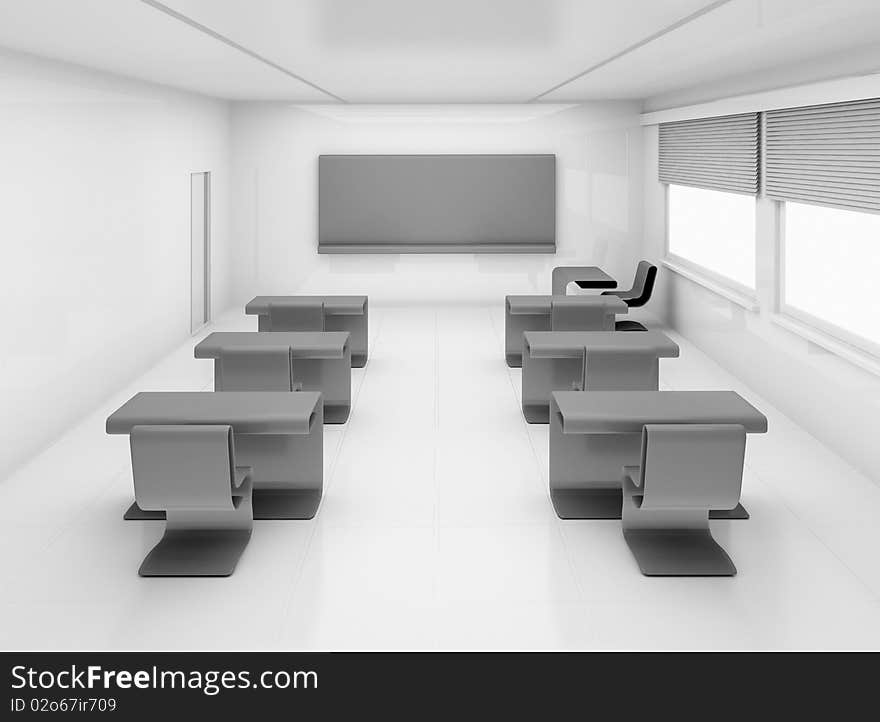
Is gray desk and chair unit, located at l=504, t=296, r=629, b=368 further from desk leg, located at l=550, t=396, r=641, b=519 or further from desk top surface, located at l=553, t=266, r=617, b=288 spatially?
desk leg, located at l=550, t=396, r=641, b=519

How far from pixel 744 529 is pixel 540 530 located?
1113 millimetres

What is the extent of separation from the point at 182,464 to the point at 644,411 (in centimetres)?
238

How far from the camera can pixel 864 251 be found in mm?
7402

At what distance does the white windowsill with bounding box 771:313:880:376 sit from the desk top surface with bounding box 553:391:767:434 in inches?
57.0

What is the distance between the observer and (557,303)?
914cm

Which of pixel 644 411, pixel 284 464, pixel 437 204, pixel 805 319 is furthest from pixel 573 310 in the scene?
pixel 437 204

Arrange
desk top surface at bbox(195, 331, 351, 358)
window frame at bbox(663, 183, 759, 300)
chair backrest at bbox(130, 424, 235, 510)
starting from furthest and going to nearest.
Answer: window frame at bbox(663, 183, 759, 300)
desk top surface at bbox(195, 331, 351, 358)
chair backrest at bbox(130, 424, 235, 510)

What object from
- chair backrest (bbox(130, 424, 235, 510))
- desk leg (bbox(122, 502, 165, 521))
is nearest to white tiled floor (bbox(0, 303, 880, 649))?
desk leg (bbox(122, 502, 165, 521))

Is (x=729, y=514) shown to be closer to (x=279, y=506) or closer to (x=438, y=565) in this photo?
(x=438, y=565)

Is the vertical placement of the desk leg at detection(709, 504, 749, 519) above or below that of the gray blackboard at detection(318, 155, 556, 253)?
below

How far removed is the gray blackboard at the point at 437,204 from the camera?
45.7 feet

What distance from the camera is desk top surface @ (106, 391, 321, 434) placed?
5.16 metres

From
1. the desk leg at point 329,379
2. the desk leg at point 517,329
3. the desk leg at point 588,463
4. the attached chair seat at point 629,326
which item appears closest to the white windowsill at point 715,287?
the attached chair seat at point 629,326

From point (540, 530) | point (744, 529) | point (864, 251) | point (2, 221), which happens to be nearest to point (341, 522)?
point (540, 530)
